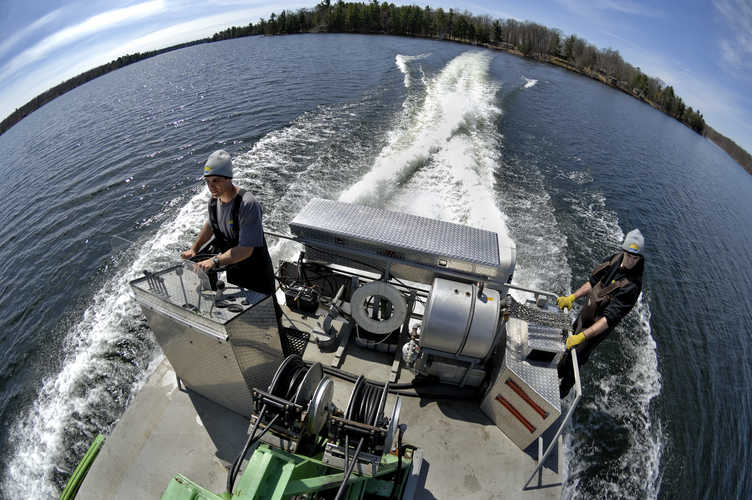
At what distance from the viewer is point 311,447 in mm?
2770

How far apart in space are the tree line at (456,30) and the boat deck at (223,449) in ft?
167

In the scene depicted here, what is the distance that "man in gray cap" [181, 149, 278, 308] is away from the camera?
292 cm

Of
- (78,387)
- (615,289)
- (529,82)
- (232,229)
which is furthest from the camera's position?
(529,82)

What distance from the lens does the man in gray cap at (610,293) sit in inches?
148

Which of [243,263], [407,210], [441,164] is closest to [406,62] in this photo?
[441,164]

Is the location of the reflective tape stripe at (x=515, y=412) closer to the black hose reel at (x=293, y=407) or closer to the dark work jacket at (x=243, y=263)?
→ the black hose reel at (x=293, y=407)

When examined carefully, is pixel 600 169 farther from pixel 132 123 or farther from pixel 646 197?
pixel 132 123

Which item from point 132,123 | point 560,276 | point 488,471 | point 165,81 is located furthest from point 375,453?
point 165,81

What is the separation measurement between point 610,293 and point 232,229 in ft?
14.4

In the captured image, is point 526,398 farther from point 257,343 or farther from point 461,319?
point 257,343

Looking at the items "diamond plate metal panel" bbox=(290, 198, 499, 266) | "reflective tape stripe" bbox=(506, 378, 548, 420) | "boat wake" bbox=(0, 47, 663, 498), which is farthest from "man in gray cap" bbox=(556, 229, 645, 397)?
"boat wake" bbox=(0, 47, 663, 498)

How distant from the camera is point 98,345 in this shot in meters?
6.09

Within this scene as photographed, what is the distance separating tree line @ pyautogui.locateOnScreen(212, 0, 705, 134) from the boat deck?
50.8 meters

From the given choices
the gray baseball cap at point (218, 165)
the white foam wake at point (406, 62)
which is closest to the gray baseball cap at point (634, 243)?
the gray baseball cap at point (218, 165)
